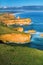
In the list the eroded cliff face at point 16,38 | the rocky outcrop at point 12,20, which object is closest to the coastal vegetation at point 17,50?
the eroded cliff face at point 16,38

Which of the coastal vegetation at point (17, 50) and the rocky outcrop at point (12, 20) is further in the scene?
the rocky outcrop at point (12, 20)

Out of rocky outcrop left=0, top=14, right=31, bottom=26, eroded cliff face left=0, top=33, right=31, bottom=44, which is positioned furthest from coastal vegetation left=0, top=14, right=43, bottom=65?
rocky outcrop left=0, top=14, right=31, bottom=26

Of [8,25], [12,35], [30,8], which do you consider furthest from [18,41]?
[30,8]

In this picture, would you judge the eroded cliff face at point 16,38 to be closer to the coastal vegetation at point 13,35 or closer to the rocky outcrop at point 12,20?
the coastal vegetation at point 13,35

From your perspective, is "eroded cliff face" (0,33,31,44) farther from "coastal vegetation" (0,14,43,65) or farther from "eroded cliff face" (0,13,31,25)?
"eroded cliff face" (0,13,31,25)

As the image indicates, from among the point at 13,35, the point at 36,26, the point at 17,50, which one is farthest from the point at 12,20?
the point at 17,50
